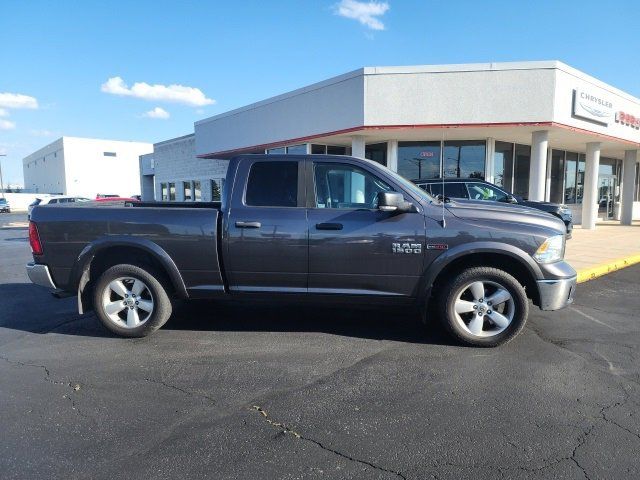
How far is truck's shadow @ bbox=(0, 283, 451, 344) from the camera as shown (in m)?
5.14

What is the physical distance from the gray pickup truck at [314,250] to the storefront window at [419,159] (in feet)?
34.5

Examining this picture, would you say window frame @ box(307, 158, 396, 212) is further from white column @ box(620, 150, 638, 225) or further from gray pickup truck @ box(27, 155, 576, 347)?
white column @ box(620, 150, 638, 225)

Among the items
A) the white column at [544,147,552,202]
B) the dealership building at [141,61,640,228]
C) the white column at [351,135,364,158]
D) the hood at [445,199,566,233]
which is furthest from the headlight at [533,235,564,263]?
the white column at [544,147,552,202]

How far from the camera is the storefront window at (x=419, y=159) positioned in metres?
15.2

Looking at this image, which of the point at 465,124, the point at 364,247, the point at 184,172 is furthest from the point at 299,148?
the point at 184,172

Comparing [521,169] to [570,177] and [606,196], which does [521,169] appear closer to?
[570,177]

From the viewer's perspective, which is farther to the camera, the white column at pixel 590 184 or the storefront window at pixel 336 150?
the storefront window at pixel 336 150

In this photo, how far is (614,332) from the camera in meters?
5.18

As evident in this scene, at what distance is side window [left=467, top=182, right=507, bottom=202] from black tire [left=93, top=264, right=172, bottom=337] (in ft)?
24.3

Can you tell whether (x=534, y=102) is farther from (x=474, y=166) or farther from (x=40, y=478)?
(x=40, y=478)

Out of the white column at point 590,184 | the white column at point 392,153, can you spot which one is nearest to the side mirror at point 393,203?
the white column at point 392,153

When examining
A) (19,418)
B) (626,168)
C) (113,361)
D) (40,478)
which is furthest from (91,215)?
(626,168)

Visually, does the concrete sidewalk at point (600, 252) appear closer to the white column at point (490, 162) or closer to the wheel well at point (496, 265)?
the white column at point (490, 162)

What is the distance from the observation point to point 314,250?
4.58 meters
